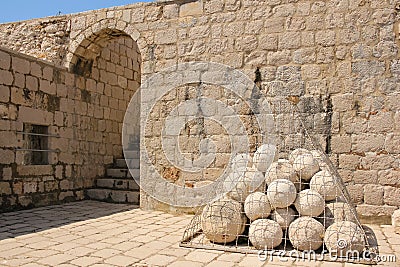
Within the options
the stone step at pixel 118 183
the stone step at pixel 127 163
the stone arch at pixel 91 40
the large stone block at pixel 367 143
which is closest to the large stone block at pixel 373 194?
the large stone block at pixel 367 143

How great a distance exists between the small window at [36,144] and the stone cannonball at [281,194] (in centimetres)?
414

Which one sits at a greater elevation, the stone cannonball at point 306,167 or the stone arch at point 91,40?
the stone arch at point 91,40

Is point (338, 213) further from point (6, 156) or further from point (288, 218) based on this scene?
point (6, 156)

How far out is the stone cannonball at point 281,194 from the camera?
384 cm

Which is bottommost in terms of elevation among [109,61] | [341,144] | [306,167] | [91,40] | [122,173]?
[122,173]

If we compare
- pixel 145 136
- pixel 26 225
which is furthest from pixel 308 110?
pixel 26 225

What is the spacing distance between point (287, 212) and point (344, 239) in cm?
58

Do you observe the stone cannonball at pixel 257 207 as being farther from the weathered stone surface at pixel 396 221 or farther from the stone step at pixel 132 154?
the stone step at pixel 132 154

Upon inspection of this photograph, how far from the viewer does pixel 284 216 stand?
3.84 metres

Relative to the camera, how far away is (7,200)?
5.71 meters

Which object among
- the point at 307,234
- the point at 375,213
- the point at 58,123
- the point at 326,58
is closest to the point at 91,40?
the point at 58,123

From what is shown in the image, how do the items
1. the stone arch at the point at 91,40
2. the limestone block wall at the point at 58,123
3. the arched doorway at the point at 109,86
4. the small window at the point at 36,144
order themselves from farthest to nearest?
the arched doorway at the point at 109,86 → the stone arch at the point at 91,40 → the small window at the point at 36,144 → the limestone block wall at the point at 58,123

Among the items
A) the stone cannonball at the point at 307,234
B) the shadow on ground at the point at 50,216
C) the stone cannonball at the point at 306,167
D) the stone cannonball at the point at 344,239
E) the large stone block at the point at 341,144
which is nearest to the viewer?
the stone cannonball at the point at 344,239

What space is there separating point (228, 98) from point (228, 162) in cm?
94
